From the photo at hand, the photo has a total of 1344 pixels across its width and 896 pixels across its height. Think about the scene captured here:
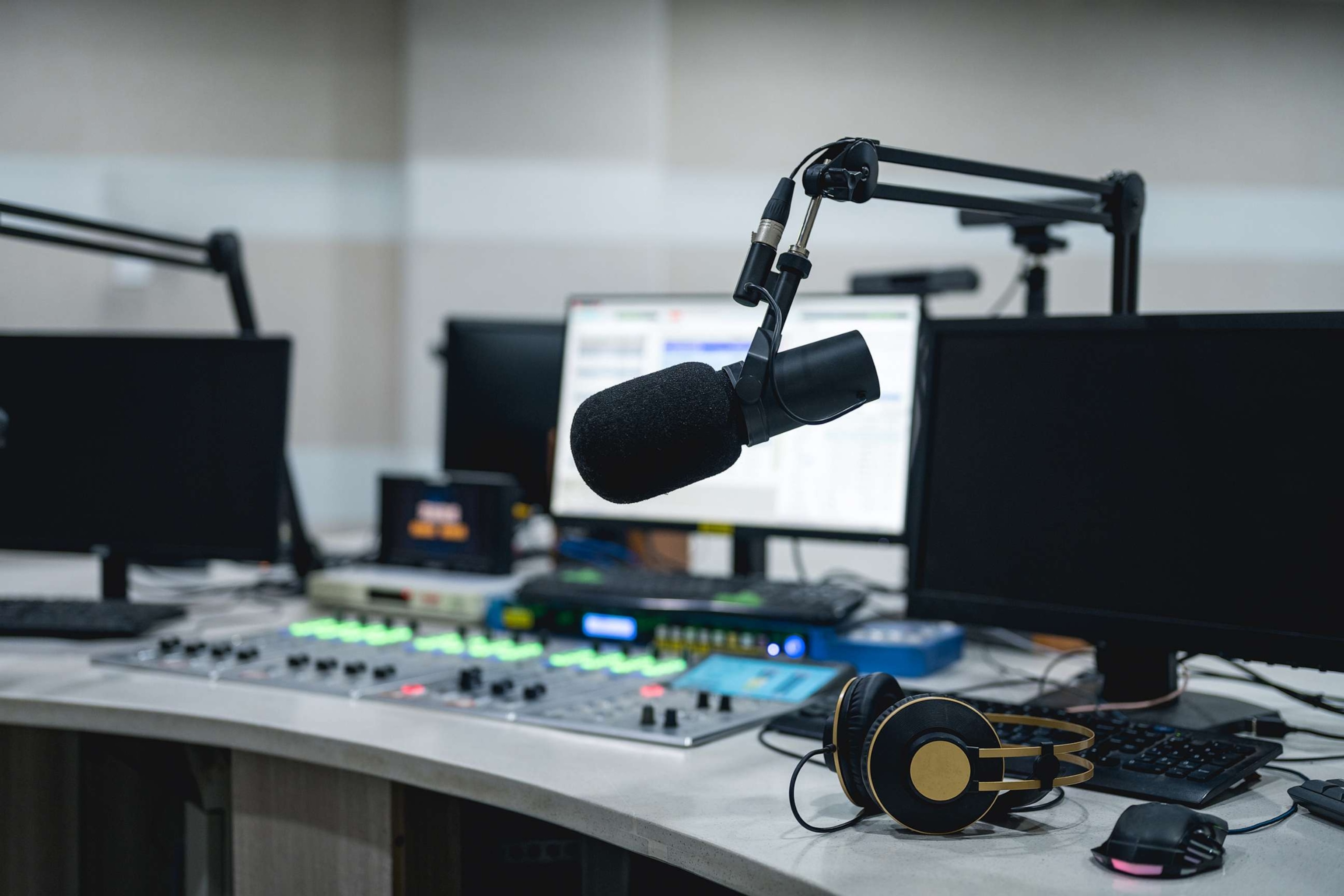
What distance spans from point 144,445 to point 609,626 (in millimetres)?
795

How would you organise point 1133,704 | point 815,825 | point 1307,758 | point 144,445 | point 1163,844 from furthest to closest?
point 144,445
point 1133,704
point 1307,758
point 815,825
point 1163,844

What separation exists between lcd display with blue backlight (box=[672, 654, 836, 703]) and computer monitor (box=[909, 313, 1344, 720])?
5.8 inches

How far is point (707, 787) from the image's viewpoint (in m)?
0.94

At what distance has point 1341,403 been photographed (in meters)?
0.97

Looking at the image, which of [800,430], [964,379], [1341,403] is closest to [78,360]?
[800,430]

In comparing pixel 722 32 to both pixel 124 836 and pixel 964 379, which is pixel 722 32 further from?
pixel 124 836

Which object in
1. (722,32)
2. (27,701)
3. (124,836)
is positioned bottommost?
(124,836)

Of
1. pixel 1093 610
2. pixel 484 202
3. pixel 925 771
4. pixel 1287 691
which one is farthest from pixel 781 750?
pixel 484 202

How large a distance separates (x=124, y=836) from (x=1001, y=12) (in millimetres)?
3333

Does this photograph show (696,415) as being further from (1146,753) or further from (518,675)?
(518,675)

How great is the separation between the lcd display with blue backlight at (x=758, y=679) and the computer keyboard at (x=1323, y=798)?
49 centimetres

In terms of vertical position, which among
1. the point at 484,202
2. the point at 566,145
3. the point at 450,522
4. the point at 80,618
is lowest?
the point at 80,618

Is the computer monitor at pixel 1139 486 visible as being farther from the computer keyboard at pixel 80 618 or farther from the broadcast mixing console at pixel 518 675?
the computer keyboard at pixel 80 618

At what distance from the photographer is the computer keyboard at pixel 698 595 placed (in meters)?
1.40
